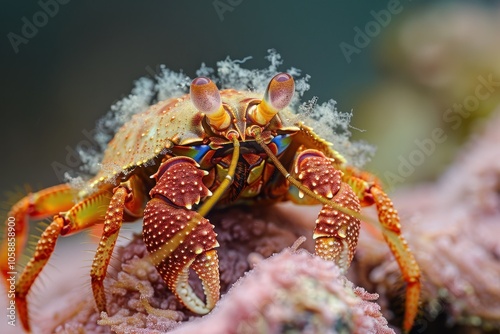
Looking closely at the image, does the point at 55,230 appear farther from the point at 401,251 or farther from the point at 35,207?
the point at 401,251

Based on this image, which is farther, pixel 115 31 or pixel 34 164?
pixel 34 164

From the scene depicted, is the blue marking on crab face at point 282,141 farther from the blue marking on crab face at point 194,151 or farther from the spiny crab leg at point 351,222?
the blue marking on crab face at point 194,151

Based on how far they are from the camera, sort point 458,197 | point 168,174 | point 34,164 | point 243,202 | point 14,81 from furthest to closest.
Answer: point 34,164 < point 14,81 < point 458,197 < point 243,202 < point 168,174

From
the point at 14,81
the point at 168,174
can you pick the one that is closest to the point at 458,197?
the point at 168,174

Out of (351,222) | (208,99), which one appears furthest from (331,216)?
(208,99)

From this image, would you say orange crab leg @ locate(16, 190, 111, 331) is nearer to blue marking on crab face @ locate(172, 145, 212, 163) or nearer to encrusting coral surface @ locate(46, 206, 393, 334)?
encrusting coral surface @ locate(46, 206, 393, 334)

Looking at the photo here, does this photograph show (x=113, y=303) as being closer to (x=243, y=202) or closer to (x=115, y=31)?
(x=243, y=202)

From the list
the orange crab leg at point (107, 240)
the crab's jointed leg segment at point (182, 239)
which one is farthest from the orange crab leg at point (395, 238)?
the orange crab leg at point (107, 240)
